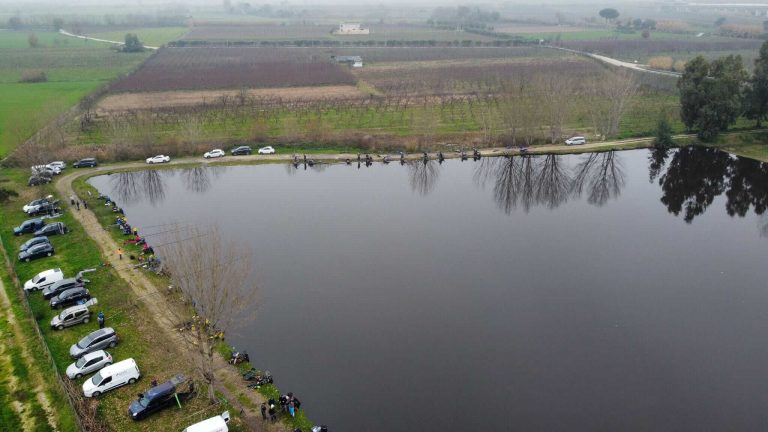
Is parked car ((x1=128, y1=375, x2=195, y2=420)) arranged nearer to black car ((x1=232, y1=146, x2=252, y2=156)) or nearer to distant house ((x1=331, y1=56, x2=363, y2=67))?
black car ((x1=232, y1=146, x2=252, y2=156))

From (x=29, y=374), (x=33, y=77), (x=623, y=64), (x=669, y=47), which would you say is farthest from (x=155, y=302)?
(x=669, y=47)

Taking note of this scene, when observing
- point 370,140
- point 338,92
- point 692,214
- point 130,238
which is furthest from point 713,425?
point 338,92

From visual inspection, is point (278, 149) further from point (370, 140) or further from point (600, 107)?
point (600, 107)

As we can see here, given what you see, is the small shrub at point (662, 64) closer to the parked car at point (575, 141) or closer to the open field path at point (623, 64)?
the open field path at point (623, 64)

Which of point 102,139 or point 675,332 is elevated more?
point 102,139

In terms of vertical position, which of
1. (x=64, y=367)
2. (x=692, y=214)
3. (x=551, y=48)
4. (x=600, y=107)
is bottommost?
(x=64, y=367)

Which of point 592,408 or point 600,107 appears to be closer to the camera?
point 592,408

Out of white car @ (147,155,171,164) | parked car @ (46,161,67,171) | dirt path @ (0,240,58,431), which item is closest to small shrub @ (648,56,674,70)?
white car @ (147,155,171,164)

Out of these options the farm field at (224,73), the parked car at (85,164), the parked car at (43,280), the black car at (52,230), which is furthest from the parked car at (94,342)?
the farm field at (224,73)
